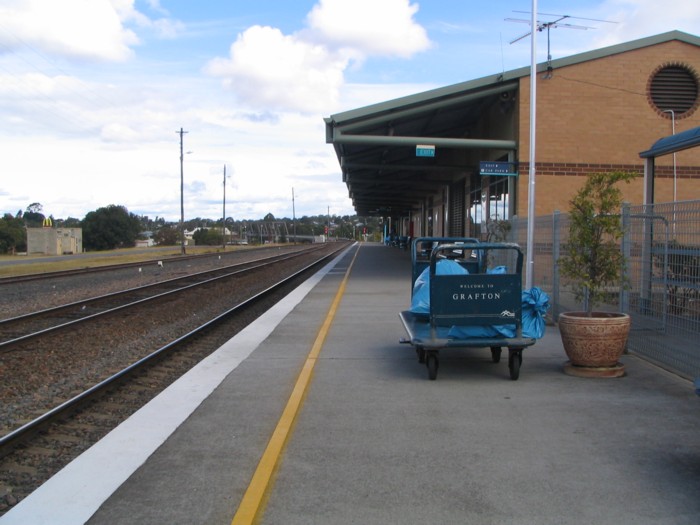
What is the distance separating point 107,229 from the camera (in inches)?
4149

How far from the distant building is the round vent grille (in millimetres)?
54530

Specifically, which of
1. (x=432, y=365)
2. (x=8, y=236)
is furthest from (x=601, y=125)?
(x=8, y=236)

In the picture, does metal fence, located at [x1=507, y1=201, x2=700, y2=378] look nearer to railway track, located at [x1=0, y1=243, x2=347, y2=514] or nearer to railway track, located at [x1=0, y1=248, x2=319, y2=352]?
railway track, located at [x1=0, y1=243, x2=347, y2=514]

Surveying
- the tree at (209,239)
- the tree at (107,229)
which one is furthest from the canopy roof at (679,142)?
the tree at (209,239)

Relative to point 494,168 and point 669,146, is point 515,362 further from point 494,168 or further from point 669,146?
point 494,168

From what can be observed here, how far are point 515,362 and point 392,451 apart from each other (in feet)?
8.45

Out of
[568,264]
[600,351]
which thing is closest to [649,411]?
[600,351]

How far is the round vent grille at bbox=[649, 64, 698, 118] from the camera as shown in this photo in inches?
742

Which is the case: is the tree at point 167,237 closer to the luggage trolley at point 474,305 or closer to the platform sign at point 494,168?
the platform sign at point 494,168

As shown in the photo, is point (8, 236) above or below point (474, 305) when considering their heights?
above

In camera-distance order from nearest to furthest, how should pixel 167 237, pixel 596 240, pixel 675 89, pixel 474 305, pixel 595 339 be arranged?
pixel 474 305
pixel 595 339
pixel 596 240
pixel 675 89
pixel 167 237

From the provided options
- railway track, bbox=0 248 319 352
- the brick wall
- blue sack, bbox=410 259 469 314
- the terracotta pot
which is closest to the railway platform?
the terracotta pot

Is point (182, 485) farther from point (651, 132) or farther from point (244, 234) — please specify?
point (244, 234)

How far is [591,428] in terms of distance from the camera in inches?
217
